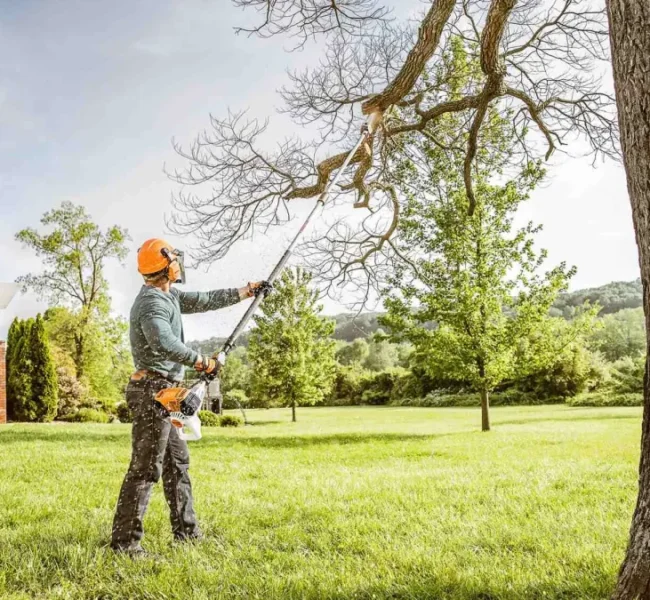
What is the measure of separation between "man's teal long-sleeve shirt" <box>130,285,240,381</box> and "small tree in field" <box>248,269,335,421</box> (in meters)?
18.6

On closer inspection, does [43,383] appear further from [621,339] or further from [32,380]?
[621,339]

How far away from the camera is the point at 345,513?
16.0 ft

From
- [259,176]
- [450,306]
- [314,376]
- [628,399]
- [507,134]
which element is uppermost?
[507,134]

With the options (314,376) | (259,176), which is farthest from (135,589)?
(314,376)

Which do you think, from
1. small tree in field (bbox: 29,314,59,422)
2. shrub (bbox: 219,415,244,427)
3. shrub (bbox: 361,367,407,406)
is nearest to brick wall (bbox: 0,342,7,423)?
small tree in field (bbox: 29,314,59,422)

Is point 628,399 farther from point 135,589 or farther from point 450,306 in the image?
point 135,589

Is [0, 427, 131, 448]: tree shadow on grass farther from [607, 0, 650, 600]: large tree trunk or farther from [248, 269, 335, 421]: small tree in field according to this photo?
[607, 0, 650, 600]: large tree trunk

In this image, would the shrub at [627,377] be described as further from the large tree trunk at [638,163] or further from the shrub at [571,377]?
the large tree trunk at [638,163]

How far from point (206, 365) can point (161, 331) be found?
1.10 ft

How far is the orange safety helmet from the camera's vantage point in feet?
12.6

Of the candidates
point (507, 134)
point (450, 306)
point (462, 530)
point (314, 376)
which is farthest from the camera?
point (314, 376)

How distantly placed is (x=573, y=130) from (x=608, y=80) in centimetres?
71

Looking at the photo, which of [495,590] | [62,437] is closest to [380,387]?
[62,437]

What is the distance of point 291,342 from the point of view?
23.7 meters
